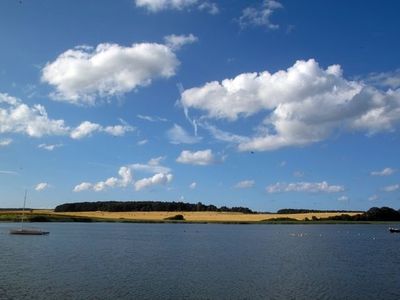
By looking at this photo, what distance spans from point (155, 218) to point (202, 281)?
Result: 162260mm

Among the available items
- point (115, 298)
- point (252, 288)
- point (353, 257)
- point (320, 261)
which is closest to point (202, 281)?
point (252, 288)

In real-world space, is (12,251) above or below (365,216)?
below

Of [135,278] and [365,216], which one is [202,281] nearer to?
[135,278]

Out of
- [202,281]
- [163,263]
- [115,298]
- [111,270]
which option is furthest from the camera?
[163,263]

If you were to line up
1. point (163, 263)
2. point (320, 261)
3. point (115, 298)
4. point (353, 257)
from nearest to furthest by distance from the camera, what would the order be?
1. point (115, 298)
2. point (163, 263)
3. point (320, 261)
4. point (353, 257)

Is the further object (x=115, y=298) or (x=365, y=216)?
(x=365, y=216)

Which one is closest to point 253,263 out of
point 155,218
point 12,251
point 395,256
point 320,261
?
point 320,261

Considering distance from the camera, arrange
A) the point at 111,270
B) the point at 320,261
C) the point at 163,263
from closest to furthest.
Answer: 1. the point at 111,270
2. the point at 163,263
3. the point at 320,261

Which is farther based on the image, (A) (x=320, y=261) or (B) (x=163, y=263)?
(A) (x=320, y=261)

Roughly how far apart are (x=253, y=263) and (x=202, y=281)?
14.2 meters

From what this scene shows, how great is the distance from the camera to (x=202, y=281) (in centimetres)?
3928

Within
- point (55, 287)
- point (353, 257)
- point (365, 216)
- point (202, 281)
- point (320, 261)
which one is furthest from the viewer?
point (365, 216)

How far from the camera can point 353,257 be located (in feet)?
202

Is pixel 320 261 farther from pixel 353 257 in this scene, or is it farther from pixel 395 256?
pixel 395 256
